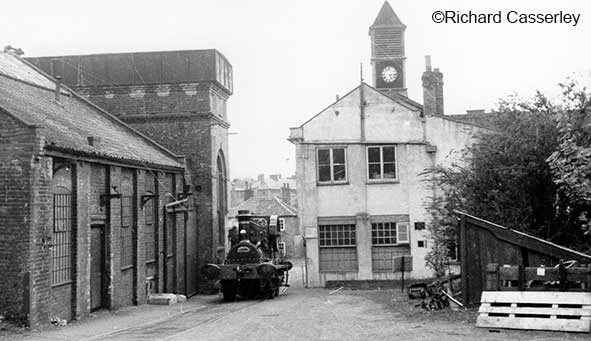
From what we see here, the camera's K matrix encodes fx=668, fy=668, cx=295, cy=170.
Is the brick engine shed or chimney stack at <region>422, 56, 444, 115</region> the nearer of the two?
chimney stack at <region>422, 56, 444, 115</region>

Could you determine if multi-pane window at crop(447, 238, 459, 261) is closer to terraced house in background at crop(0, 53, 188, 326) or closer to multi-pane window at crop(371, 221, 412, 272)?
multi-pane window at crop(371, 221, 412, 272)

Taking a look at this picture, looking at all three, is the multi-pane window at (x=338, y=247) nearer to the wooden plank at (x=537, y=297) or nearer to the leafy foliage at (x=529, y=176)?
the leafy foliage at (x=529, y=176)

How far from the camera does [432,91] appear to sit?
27891mm

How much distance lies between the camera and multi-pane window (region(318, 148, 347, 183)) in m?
26.1

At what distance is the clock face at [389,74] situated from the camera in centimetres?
4647

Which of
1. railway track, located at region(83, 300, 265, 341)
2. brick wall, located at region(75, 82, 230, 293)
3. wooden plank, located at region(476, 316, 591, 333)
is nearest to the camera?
wooden plank, located at region(476, 316, 591, 333)

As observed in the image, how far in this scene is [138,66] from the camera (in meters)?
Result: 27.7

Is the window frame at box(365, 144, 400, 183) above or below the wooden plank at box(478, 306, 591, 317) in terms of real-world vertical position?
above

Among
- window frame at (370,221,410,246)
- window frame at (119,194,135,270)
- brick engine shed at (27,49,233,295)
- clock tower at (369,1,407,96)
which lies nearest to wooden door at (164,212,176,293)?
brick engine shed at (27,49,233,295)

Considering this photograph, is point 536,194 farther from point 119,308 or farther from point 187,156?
point 187,156

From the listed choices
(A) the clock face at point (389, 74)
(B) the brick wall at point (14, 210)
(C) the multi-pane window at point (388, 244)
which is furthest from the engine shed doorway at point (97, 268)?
(A) the clock face at point (389, 74)

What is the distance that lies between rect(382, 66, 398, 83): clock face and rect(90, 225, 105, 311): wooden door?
3155 centimetres

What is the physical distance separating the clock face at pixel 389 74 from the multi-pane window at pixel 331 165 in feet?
70.7

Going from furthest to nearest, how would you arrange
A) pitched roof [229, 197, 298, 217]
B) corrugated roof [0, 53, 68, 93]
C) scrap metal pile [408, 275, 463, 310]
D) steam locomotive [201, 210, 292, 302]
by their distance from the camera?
pitched roof [229, 197, 298, 217]
steam locomotive [201, 210, 292, 302]
corrugated roof [0, 53, 68, 93]
scrap metal pile [408, 275, 463, 310]
